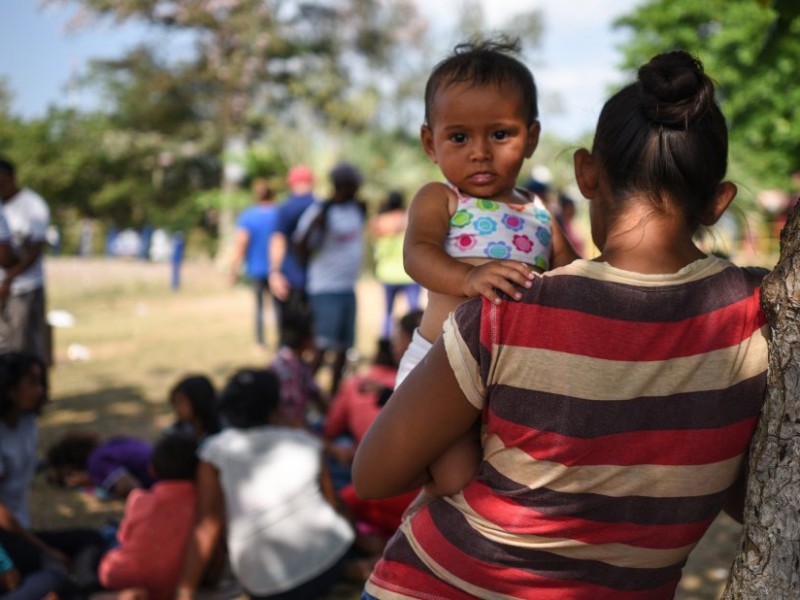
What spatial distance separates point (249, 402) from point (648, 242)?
2.59m

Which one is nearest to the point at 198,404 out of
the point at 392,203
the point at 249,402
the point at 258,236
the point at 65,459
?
the point at 249,402

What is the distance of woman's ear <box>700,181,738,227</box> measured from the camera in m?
1.47

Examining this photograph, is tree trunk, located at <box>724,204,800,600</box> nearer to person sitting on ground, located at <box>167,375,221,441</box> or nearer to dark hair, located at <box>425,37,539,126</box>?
dark hair, located at <box>425,37,539,126</box>

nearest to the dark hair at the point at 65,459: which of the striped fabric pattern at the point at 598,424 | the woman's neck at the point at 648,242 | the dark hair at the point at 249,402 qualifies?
the dark hair at the point at 249,402

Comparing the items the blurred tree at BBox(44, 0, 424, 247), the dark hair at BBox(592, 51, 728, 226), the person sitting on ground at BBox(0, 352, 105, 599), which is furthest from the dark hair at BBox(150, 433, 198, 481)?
the blurred tree at BBox(44, 0, 424, 247)

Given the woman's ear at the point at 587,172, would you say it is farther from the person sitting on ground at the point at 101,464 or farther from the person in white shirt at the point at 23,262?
the person in white shirt at the point at 23,262

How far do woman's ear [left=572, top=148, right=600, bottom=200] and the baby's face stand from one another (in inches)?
11.7

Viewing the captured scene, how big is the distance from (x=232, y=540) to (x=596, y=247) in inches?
99.0

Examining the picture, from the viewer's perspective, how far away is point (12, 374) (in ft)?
13.1

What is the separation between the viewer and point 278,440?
3.67m

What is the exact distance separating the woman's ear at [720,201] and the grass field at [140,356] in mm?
2828

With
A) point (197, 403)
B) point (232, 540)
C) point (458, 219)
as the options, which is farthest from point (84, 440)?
point (458, 219)

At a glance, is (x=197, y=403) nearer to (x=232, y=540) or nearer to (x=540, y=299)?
(x=232, y=540)

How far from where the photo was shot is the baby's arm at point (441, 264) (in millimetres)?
1364
